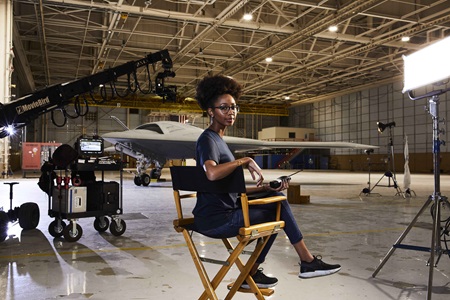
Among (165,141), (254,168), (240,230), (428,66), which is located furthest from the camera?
(165,141)

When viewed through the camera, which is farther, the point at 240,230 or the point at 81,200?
the point at 81,200

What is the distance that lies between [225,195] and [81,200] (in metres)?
3.21

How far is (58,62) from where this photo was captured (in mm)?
27906

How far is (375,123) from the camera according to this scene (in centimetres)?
3622

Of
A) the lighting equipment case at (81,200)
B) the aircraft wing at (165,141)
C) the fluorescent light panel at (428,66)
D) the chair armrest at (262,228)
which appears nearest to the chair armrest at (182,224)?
the chair armrest at (262,228)

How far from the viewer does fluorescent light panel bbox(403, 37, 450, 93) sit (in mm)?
3002

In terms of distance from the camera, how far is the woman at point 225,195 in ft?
8.48

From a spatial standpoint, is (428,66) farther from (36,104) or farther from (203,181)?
(36,104)

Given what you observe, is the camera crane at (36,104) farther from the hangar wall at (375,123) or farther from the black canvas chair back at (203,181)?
the hangar wall at (375,123)

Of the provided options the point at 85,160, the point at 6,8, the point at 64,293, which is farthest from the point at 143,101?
the point at 64,293

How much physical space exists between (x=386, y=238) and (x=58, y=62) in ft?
90.8

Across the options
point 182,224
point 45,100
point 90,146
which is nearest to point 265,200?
point 182,224

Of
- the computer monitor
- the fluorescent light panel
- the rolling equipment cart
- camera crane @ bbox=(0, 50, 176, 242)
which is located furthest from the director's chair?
the computer monitor

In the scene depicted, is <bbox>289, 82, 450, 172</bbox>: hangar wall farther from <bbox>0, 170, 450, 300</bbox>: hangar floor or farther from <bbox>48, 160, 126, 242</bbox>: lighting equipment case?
<bbox>48, 160, 126, 242</bbox>: lighting equipment case
